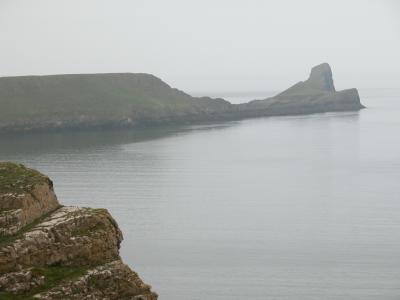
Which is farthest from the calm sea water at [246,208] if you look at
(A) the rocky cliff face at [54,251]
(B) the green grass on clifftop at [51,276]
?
(B) the green grass on clifftop at [51,276]

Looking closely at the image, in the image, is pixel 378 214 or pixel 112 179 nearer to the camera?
pixel 378 214

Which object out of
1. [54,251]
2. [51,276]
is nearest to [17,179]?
[54,251]

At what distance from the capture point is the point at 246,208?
7306 centimetres

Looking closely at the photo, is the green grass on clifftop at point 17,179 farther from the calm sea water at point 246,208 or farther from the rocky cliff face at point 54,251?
the calm sea water at point 246,208

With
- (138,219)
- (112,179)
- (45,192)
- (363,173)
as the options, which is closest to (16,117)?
(112,179)

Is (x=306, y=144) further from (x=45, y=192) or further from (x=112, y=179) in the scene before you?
(x=45, y=192)

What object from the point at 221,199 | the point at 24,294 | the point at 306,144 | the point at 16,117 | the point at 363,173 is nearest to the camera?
the point at 24,294

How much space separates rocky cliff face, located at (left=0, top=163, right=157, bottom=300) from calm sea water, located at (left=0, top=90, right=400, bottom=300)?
19472 mm

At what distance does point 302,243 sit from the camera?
5669cm

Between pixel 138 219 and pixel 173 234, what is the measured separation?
21.6 ft

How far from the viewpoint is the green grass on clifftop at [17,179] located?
24.1 meters

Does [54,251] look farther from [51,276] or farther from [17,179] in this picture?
[17,179]

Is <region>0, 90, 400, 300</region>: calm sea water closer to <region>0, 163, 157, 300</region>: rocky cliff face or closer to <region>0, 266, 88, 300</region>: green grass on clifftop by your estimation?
<region>0, 163, 157, 300</region>: rocky cliff face

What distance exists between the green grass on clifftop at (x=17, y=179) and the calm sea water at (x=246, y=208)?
19354 millimetres
